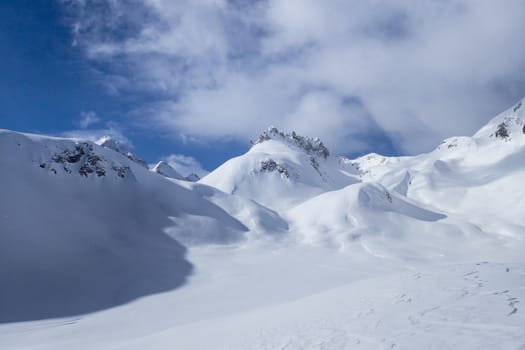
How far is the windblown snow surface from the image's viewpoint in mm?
7879

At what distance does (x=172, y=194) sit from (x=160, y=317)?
2428 cm

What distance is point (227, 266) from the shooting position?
24641 millimetres

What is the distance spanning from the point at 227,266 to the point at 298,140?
7764 cm

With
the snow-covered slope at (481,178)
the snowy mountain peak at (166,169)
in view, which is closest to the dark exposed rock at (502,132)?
the snow-covered slope at (481,178)

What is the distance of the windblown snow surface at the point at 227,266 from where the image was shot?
7.88 metres

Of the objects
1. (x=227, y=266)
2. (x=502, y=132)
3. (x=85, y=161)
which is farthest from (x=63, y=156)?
(x=502, y=132)

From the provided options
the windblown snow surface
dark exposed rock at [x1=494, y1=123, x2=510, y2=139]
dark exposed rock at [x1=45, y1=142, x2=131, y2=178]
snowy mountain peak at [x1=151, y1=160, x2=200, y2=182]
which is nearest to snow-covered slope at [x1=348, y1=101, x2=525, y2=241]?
dark exposed rock at [x1=494, y1=123, x2=510, y2=139]

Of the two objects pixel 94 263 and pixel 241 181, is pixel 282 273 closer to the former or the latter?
pixel 94 263

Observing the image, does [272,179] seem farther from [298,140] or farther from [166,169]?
[166,169]

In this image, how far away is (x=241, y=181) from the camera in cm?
6022

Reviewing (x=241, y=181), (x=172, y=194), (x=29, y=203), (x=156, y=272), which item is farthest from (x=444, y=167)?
(x=29, y=203)

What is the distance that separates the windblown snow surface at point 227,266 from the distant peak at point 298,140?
41.4m

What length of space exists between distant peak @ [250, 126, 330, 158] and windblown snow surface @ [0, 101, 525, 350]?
41.4m

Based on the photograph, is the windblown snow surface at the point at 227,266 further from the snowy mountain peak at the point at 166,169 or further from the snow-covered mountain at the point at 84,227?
the snowy mountain peak at the point at 166,169
